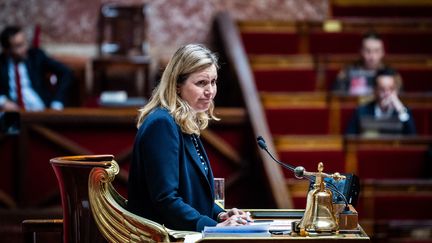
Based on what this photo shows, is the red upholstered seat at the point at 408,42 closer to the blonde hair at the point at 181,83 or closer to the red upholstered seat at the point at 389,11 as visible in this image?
the red upholstered seat at the point at 389,11

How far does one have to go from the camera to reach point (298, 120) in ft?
22.0

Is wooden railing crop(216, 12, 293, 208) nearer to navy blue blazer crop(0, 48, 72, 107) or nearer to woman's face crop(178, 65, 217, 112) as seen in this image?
navy blue blazer crop(0, 48, 72, 107)

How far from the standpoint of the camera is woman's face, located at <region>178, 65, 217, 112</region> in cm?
316

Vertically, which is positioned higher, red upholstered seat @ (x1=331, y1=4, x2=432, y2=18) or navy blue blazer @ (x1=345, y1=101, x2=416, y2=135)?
red upholstered seat @ (x1=331, y1=4, x2=432, y2=18)

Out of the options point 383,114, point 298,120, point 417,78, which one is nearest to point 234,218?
point 383,114

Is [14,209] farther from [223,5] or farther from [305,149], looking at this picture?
[223,5]

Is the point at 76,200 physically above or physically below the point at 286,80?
below

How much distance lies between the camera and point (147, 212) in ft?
10.3

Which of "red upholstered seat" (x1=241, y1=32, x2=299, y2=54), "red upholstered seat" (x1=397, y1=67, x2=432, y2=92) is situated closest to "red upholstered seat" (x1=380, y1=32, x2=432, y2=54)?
"red upholstered seat" (x1=397, y1=67, x2=432, y2=92)

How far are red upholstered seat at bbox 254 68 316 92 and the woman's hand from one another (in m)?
3.89

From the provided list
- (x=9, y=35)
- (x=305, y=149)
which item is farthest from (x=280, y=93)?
(x=9, y=35)

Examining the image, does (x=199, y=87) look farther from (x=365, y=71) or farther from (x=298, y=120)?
(x=365, y=71)

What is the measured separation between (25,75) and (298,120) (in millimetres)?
1804

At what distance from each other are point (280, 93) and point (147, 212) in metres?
3.89
